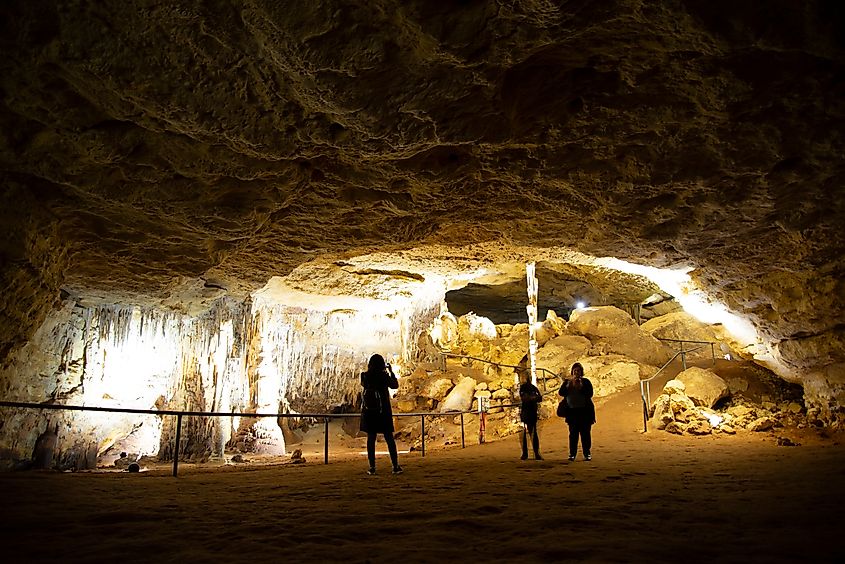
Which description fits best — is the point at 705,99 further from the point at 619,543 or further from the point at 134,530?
the point at 134,530

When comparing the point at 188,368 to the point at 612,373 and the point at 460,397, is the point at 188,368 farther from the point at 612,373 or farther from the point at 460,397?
the point at 612,373

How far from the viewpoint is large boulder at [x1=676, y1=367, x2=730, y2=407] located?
11609mm

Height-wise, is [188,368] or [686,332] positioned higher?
[686,332]

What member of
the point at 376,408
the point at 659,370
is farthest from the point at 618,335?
the point at 376,408

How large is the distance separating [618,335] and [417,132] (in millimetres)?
13488

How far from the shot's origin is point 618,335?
16578mm

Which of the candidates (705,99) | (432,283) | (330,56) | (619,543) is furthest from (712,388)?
(330,56)

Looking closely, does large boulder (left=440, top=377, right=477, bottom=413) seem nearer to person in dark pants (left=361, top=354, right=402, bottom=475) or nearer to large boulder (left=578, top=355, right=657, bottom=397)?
large boulder (left=578, top=355, right=657, bottom=397)

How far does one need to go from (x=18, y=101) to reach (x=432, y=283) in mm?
9821

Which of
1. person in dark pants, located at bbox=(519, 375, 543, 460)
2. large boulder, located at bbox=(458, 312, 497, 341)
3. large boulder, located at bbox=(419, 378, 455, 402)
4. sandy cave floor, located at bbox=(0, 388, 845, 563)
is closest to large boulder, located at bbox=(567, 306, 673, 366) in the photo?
large boulder, located at bbox=(458, 312, 497, 341)

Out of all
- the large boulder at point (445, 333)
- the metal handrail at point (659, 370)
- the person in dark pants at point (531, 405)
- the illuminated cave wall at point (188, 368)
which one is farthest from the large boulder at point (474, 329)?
the person in dark pants at point (531, 405)

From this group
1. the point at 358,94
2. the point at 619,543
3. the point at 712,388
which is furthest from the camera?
the point at 712,388

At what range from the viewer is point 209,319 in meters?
12.6

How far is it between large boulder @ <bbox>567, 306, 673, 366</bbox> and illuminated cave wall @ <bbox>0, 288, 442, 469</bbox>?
16.6 ft
